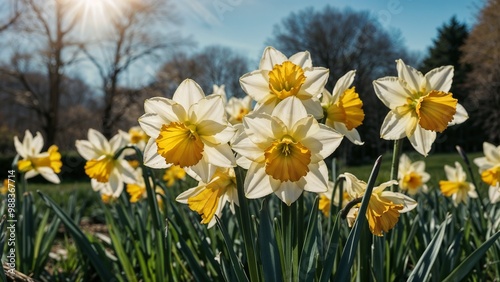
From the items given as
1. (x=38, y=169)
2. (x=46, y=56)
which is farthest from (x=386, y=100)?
(x=46, y=56)

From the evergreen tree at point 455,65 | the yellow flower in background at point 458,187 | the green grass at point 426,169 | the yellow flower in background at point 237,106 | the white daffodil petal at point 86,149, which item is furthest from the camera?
the evergreen tree at point 455,65

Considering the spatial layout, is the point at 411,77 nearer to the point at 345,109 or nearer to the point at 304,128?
the point at 345,109

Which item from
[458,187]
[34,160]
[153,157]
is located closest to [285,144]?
[153,157]

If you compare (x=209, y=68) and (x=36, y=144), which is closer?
(x=36, y=144)

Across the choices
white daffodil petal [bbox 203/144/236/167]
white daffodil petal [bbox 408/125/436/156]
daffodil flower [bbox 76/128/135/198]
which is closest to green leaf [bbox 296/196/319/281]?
white daffodil petal [bbox 203/144/236/167]

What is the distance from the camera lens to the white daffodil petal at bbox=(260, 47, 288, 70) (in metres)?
1.20

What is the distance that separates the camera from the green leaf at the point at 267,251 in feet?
3.53

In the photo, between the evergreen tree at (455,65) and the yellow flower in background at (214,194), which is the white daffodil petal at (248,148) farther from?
the evergreen tree at (455,65)

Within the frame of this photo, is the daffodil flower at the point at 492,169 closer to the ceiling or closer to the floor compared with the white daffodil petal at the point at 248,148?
closer to the floor

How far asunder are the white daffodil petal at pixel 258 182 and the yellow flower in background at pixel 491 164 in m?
1.35

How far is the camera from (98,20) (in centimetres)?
1950

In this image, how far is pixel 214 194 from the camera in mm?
1153

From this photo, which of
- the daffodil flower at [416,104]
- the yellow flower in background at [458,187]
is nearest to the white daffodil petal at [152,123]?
the daffodil flower at [416,104]

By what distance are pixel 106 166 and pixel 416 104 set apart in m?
1.18
